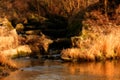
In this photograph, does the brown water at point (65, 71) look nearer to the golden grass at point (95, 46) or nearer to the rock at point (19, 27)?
the golden grass at point (95, 46)

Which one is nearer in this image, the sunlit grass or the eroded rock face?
the sunlit grass

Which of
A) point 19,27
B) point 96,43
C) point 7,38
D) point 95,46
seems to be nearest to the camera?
point 95,46

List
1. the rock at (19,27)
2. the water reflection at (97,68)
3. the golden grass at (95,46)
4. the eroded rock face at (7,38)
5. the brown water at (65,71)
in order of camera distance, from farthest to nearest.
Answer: the rock at (19,27) < the eroded rock face at (7,38) < the golden grass at (95,46) < the water reflection at (97,68) < the brown water at (65,71)

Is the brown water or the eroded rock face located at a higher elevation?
the eroded rock face

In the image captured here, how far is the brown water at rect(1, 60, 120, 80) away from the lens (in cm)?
2826

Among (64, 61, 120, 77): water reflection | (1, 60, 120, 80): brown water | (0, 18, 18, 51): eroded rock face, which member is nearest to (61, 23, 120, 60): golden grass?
(1, 60, 120, 80): brown water

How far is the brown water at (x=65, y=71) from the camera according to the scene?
28.3 m

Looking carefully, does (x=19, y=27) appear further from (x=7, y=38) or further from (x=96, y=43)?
(x=96, y=43)

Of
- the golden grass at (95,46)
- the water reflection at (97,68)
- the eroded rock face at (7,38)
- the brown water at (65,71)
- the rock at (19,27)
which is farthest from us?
the rock at (19,27)

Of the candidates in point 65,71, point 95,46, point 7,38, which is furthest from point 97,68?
point 7,38

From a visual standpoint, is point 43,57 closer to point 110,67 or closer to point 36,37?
point 36,37

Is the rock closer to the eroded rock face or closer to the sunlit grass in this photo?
the eroded rock face

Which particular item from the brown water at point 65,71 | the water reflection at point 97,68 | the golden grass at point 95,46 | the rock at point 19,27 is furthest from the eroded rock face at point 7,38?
the rock at point 19,27

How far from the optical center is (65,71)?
102ft
